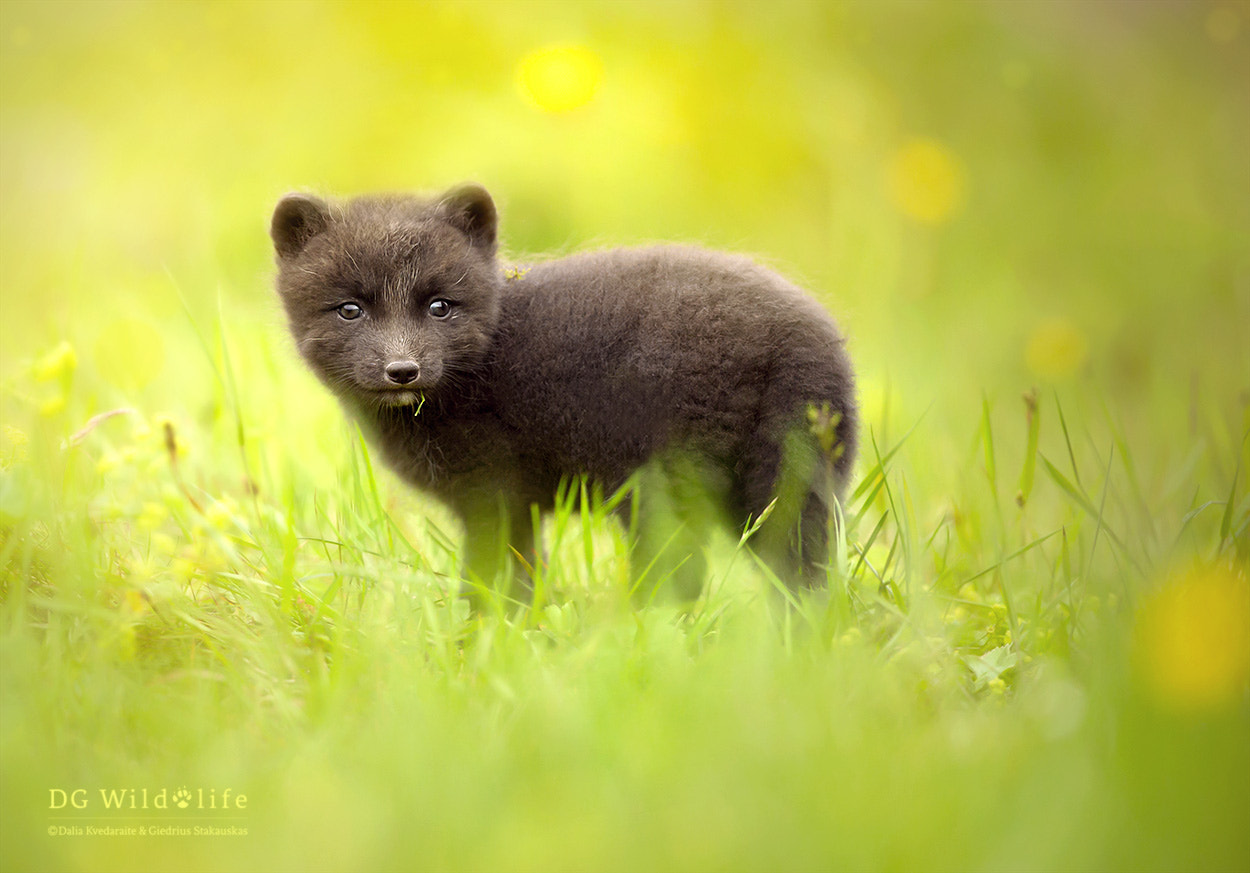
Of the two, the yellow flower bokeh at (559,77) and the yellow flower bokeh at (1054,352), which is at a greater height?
the yellow flower bokeh at (559,77)

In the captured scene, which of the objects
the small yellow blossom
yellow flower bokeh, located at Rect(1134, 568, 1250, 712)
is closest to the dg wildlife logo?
the small yellow blossom

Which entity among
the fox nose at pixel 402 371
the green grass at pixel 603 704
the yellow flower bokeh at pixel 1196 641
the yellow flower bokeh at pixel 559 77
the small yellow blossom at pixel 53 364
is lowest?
the green grass at pixel 603 704

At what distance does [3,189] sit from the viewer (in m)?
7.56

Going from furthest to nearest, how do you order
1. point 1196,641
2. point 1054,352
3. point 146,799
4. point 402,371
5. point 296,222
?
1. point 1054,352
2. point 296,222
3. point 402,371
4. point 1196,641
5. point 146,799

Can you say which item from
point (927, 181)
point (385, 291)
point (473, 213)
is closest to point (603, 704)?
point (385, 291)

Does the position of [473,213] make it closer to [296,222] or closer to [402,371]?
[296,222]

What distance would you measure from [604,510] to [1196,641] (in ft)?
6.34

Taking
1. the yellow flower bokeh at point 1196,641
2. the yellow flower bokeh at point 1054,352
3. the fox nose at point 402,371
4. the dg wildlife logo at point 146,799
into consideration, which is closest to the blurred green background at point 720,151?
the yellow flower bokeh at point 1054,352

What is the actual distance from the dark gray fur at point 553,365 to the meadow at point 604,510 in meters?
0.27

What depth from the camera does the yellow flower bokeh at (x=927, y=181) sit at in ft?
26.9

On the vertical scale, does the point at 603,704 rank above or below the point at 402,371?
below

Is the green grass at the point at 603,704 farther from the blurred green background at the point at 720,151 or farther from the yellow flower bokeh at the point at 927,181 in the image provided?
the yellow flower bokeh at the point at 927,181

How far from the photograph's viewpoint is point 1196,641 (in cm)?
260

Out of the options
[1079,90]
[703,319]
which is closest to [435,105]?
[1079,90]
